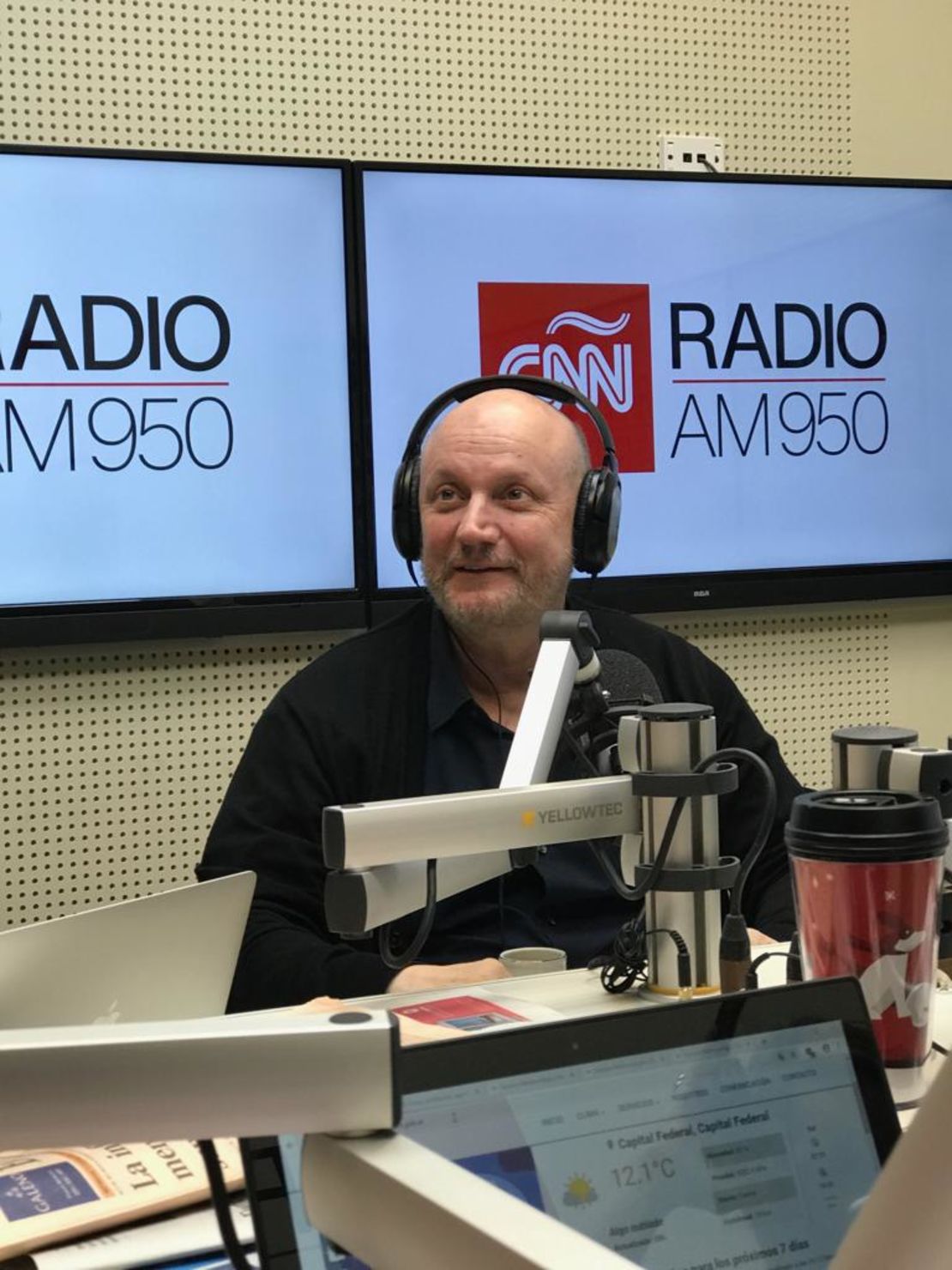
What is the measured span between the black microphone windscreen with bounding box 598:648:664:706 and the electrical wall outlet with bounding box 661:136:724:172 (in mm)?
1742

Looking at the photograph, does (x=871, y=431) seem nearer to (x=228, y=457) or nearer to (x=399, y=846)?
(x=228, y=457)

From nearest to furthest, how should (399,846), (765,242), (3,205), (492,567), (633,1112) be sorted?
(633,1112)
(399,846)
(492,567)
(3,205)
(765,242)

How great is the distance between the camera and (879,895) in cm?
111

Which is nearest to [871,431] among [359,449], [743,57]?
[743,57]

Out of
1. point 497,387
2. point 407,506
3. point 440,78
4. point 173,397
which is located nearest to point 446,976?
point 407,506

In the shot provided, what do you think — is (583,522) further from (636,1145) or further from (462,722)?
(636,1145)

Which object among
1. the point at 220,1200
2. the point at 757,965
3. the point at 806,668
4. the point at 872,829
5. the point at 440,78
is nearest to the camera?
the point at 220,1200

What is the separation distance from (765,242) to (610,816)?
6.97 feet

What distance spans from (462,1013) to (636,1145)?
2.00 ft

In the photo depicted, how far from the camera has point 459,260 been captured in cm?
292

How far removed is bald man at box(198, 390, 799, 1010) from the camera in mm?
1883

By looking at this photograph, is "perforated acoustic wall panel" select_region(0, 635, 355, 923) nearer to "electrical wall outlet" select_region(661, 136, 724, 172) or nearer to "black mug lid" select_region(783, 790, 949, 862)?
"electrical wall outlet" select_region(661, 136, 724, 172)

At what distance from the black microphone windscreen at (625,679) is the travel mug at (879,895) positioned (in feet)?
1.52

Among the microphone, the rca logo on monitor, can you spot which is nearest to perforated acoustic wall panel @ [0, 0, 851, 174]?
the rca logo on monitor
